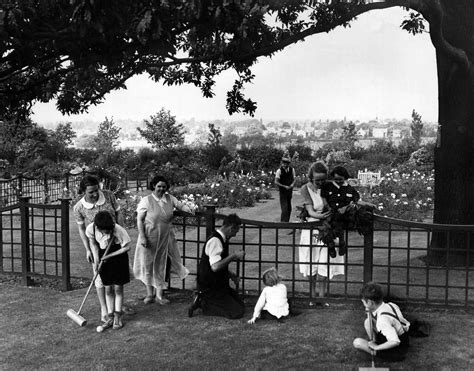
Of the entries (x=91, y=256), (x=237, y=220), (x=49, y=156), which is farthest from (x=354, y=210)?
(x=49, y=156)

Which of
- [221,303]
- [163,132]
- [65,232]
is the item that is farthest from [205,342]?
[163,132]

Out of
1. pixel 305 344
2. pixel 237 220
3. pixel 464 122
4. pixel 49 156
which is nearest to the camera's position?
pixel 305 344

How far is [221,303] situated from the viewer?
6.26 m

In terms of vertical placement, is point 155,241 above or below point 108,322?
above

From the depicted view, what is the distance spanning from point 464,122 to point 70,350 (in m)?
5.83

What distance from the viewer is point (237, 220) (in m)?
5.98

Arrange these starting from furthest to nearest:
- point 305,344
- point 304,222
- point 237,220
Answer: point 304,222 < point 237,220 < point 305,344

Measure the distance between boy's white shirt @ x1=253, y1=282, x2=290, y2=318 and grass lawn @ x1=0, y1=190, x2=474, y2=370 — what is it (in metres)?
0.11

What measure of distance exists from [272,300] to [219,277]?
0.59 m

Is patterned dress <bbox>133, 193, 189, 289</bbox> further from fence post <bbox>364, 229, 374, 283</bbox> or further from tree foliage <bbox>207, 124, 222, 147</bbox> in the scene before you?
tree foliage <bbox>207, 124, 222, 147</bbox>

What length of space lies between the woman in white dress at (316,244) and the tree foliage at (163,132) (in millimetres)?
38064

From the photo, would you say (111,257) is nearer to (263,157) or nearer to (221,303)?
(221,303)

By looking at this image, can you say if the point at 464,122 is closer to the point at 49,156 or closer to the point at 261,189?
the point at 261,189

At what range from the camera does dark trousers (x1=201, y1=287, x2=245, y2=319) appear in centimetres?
621
